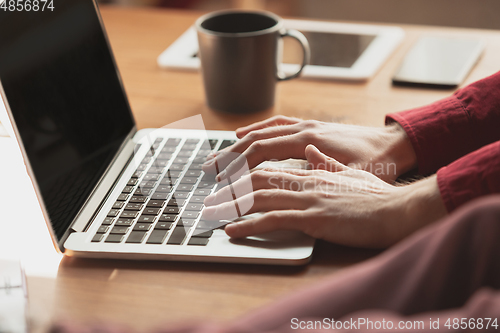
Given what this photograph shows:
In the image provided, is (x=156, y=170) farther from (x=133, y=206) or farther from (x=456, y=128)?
(x=456, y=128)

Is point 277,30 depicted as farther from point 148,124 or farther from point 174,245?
point 174,245

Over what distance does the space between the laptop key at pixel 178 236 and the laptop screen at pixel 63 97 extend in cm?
12

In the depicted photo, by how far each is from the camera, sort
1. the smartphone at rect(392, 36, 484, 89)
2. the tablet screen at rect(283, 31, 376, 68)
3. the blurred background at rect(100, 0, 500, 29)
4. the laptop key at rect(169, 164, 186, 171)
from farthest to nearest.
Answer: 1. the blurred background at rect(100, 0, 500, 29)
2. the tablet screen at rect(283, 31, 376, 68)
3. the smartphone at rect(392, 36, 484, 89)
4. the laptop key at rect(169, 164, 186, 171)

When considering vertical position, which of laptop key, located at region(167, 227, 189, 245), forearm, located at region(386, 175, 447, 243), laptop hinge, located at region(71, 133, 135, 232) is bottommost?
forearm, located at region(386, 175, 447, 243)

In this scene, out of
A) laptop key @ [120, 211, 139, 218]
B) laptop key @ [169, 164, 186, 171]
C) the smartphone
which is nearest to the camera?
laptop key @ [120, 211, 139, 218]

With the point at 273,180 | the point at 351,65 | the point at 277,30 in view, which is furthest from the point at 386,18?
the point at 273,180

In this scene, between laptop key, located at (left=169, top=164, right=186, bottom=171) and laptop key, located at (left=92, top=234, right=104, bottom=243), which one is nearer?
laptop key, located at (left=92, top=234, right=104, bottom=243)

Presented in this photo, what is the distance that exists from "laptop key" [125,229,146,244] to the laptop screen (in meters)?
0.08

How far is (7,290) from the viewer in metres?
0.47

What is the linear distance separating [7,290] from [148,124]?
0.43 m

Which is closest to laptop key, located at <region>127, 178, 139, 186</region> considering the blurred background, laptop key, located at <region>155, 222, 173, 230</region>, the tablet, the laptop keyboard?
the laptop keyboard

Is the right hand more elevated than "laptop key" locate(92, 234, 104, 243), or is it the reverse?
"laptop key" locate(92, 234, 104, 243)

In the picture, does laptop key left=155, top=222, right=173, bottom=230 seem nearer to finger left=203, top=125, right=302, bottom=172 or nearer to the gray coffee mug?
finger left=203, top=125, right=302, bottom=172

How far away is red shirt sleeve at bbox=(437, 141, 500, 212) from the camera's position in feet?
1.53
